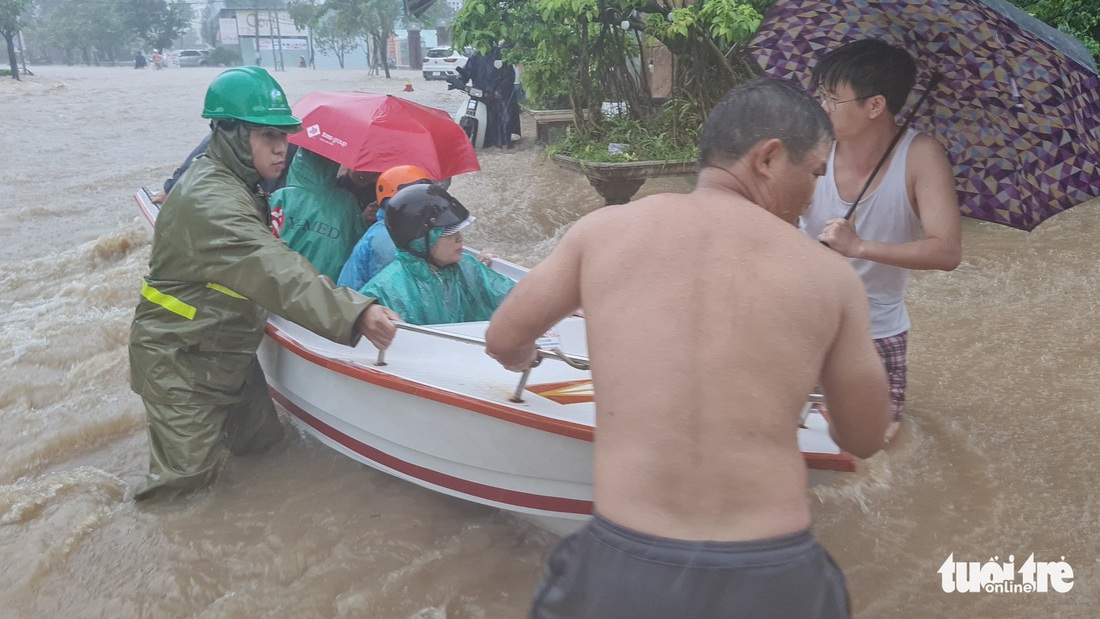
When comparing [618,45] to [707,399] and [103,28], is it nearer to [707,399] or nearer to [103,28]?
[707,399]

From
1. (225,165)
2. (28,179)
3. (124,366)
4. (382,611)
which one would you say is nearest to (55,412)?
(124,366)

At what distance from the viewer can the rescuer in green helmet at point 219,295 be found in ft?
10.2

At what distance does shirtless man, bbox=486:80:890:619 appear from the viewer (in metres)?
1.46

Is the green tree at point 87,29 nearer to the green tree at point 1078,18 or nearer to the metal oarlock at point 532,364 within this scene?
the green tree at point 1078,18

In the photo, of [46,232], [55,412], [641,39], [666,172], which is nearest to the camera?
[55,412]

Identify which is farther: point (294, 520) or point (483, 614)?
point (294, 520)

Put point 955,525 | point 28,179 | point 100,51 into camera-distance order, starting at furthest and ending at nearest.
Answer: point 100,51
point 28,179
point 955,525

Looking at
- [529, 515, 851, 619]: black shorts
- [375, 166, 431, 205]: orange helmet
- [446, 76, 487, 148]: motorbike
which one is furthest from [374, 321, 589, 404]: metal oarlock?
[446, 76, 487, 148]: motorbike

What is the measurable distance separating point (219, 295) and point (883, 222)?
2509 millimetres

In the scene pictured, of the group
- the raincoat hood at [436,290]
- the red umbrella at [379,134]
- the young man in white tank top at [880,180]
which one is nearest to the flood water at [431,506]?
the raincoat hood at [436,290]

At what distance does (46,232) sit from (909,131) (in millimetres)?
9854

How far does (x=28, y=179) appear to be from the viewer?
13.3 meters

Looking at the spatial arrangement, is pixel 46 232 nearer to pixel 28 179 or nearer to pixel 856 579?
pixel 28 179

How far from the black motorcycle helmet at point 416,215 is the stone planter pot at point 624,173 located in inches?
147
